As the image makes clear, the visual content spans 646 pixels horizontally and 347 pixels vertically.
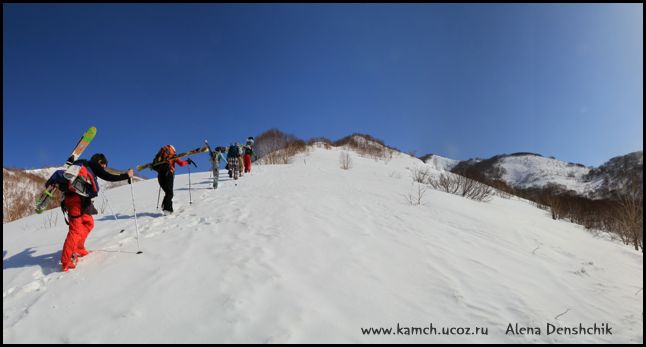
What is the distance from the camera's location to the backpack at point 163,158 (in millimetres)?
5926

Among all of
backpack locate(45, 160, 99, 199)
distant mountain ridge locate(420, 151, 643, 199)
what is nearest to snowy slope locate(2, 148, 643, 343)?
backpack locate(45, 160, 99, 199)

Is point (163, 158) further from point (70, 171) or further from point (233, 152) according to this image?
point (233, 152)

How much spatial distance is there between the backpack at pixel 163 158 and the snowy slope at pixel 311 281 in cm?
129

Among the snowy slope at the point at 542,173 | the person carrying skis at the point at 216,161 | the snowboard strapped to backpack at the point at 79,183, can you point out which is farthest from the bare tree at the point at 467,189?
the snowy slope at the point at 542,173

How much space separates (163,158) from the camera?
6000 millimetres

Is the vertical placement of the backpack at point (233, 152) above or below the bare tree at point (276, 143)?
below

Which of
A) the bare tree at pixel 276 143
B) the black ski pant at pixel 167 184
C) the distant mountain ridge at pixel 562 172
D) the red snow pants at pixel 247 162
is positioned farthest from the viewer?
the distant mountain ridge at pixel 562 172

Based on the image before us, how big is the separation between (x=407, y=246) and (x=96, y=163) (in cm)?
427

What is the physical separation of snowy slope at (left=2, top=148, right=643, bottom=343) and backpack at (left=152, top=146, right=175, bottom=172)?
1.29m

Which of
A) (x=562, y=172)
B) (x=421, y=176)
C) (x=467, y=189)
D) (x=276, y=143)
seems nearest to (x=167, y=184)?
(x=467, y=189)

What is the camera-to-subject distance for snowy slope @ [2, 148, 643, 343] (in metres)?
2.08

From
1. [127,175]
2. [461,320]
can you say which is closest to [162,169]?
[127,175]

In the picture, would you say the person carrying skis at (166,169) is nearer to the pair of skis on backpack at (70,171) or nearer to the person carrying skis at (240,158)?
the pair of skis on backpack at (70,171)

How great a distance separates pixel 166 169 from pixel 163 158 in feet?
0.90
